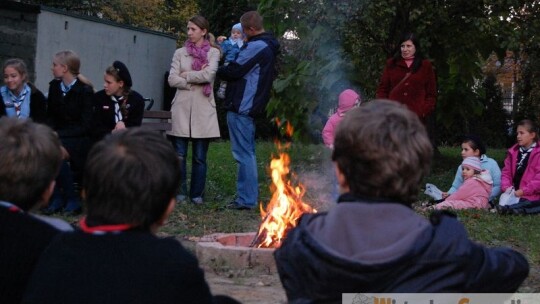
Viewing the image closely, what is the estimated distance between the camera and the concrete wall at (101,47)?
501 inches

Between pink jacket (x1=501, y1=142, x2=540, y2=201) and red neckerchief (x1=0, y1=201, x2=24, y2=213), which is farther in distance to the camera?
pink jacket (x1=501, y1=142, x2=540, y2=201)

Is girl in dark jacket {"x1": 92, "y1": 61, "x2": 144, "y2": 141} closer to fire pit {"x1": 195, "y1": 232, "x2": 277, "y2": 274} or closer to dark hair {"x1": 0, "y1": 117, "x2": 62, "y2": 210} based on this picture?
fire pit {"x1": 195, "y1": 232, "x2": 277, "y2": 274}

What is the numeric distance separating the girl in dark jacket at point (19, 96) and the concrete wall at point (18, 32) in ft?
6.62

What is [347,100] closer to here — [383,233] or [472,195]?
[472,195]

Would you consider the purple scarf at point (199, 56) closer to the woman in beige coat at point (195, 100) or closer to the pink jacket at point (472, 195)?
the woman in beige coat at point (195, 100)

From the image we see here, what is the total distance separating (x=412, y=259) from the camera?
2.65 meters

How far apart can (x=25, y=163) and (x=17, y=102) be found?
596cm

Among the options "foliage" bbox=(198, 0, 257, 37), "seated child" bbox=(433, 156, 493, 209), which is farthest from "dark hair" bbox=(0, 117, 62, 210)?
"foliage" bbox=(198, 0, 257, 37)

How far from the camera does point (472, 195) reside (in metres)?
9.85

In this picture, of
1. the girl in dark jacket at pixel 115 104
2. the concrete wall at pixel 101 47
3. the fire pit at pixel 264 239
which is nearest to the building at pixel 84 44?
the concrete wall at pixel 101 47

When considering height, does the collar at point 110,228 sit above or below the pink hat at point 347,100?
below

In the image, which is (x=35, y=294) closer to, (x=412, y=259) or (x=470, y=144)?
(x=412, y=259)

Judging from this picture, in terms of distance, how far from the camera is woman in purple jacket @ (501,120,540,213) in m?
9.72

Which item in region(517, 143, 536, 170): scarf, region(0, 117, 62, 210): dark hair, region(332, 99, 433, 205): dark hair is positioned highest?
region(332, 99, 433, 205): dark hair
